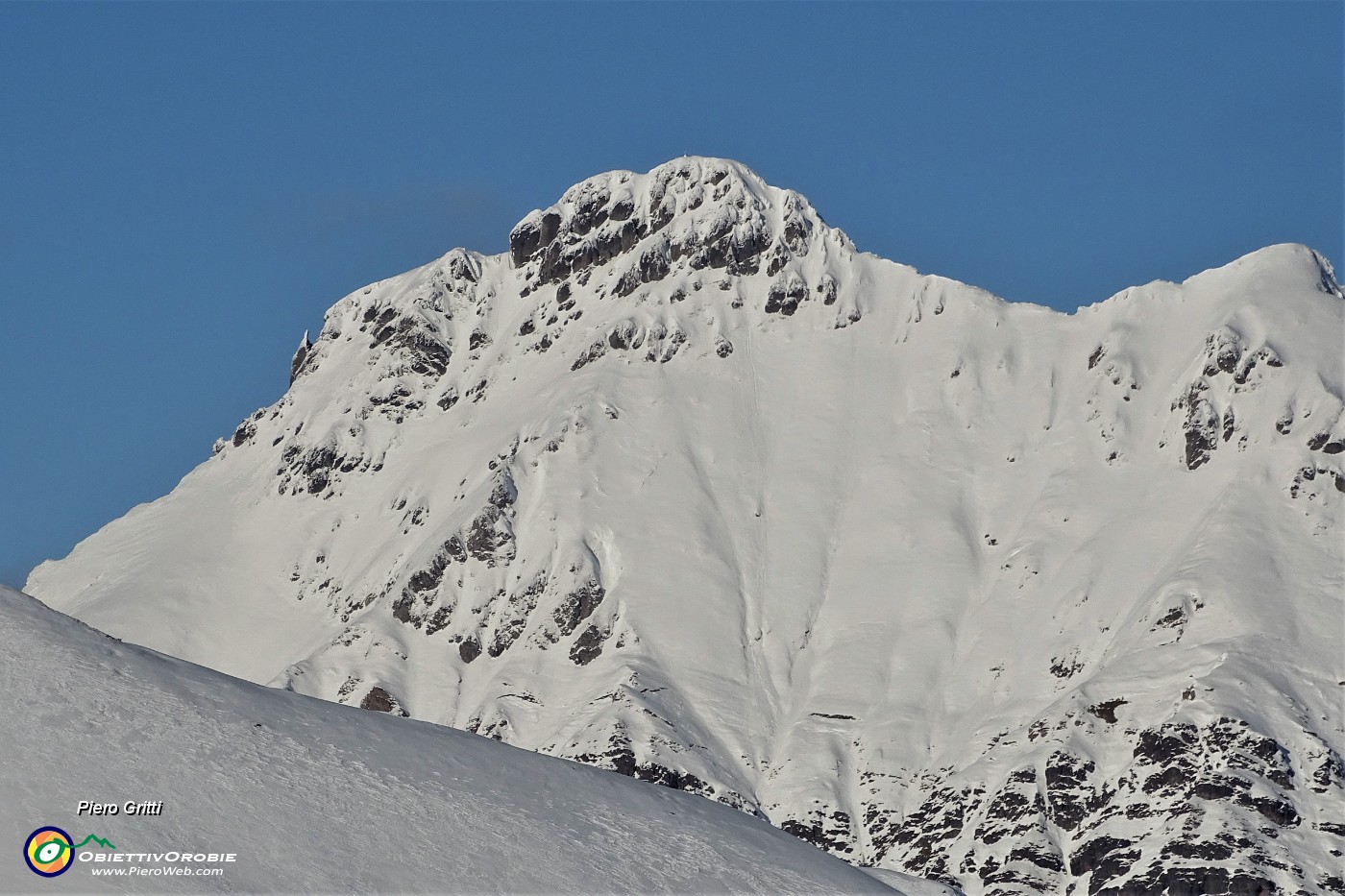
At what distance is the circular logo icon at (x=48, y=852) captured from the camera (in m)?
78.7

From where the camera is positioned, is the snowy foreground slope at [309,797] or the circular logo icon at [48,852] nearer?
the circular logo icon at [48,852]

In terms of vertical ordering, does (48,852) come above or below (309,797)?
below

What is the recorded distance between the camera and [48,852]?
261 ft

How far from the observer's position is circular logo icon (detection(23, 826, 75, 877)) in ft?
258

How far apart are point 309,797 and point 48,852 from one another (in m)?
13.5

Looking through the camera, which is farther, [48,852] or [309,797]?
[309,797]

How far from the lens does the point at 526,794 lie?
10019cm

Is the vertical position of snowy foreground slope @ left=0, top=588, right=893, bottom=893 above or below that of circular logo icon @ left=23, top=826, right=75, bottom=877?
above

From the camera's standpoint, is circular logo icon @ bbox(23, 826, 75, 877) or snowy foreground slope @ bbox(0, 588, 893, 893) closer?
circular logo icon @ bbox(23, 826, 75, 877)

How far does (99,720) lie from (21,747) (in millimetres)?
4473

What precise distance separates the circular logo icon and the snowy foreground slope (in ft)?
1.39

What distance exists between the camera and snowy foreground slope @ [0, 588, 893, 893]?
84562 millimetres

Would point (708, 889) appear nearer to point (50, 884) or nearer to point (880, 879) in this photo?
point (880, 879)

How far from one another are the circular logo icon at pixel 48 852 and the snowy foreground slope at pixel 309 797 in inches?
16.6
